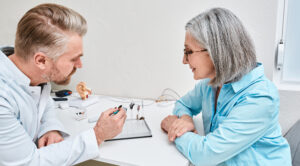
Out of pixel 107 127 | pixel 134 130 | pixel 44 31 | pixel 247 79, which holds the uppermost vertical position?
pixel 44 31

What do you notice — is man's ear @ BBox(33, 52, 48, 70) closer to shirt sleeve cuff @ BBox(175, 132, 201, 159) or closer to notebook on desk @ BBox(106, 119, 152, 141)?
notebook on desk @ BBox(106, 119, 152, 141)

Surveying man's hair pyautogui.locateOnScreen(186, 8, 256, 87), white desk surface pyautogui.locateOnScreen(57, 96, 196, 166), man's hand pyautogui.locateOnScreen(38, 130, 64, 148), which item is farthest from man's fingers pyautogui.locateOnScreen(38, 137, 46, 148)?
man's hair pyautogui.locateOnScreen(186, 8, 256, 87)

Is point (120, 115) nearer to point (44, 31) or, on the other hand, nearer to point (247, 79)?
point (44, 31)

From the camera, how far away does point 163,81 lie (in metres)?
1.61

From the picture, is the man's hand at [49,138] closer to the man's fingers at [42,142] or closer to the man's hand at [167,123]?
the man's fingers at [42,142]

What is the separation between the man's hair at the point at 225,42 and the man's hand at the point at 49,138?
809 millimetres

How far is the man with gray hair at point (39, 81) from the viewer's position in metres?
0.72

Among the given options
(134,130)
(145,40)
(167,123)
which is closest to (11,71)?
(134,130)

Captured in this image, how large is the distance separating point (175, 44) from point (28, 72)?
3.30ft

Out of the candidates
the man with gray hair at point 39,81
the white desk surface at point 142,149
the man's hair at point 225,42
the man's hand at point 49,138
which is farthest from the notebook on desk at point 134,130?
the man's hair at point 225,42

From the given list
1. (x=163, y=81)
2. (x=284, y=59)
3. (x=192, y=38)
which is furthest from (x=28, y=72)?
(x=284, y=59)

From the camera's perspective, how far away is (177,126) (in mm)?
941

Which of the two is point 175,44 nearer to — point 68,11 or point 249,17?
point 249,17

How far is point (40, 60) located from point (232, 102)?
2.77 feet
